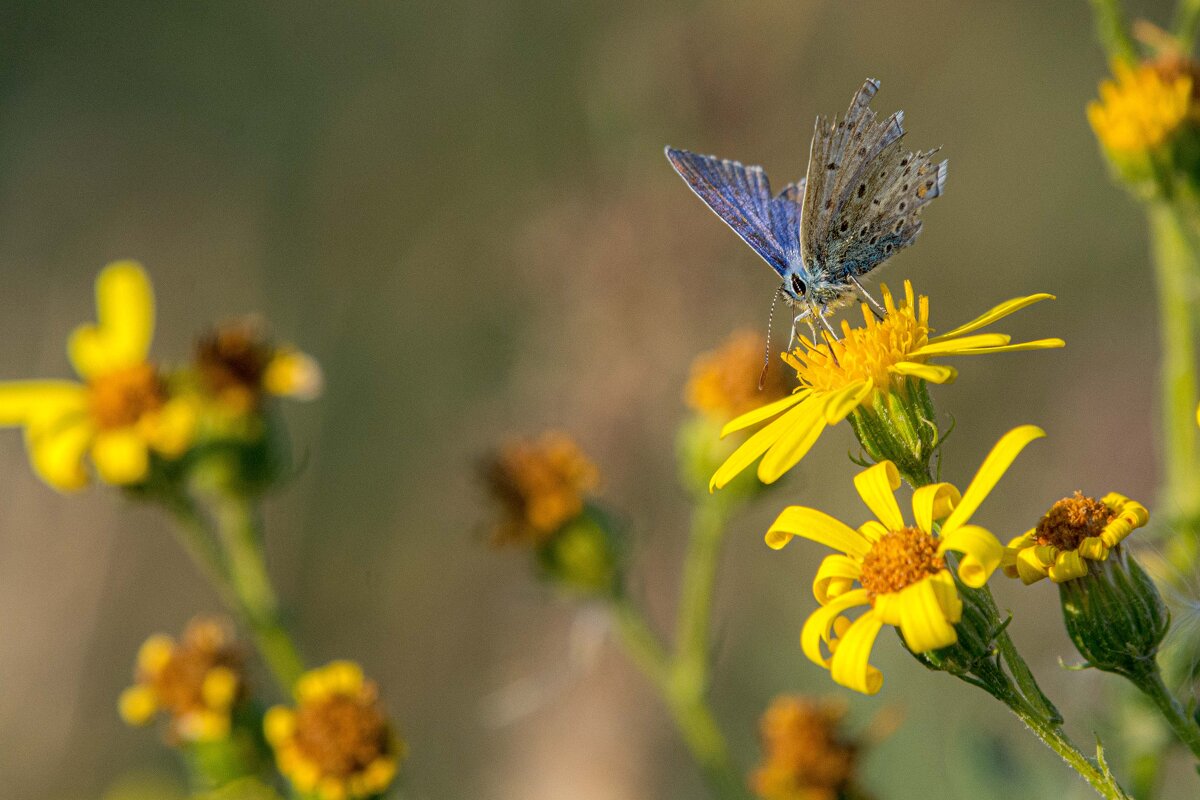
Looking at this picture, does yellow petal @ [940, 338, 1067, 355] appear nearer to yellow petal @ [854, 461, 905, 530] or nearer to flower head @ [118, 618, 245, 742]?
yellow petal @ [854, 461, 905, 530]

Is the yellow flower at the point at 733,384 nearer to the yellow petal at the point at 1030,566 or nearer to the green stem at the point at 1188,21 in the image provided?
the green stem at the point at 1188,21

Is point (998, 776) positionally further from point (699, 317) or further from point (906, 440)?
point (699, 317)

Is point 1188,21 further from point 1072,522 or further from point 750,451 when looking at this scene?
point 750,451

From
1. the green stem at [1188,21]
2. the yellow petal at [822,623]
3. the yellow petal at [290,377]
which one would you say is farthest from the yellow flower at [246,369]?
the green stem at [1188,21]

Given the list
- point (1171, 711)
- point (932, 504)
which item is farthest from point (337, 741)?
point (1171, 711)

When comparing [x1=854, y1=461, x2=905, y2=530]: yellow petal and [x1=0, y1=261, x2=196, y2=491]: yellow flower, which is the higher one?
[x1=0, y1=261, x2=196, y2=491]: yellow flower

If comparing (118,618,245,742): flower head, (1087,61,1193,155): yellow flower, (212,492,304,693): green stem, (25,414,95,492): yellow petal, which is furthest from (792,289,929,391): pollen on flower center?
(25,414,95,492): yellow petal
